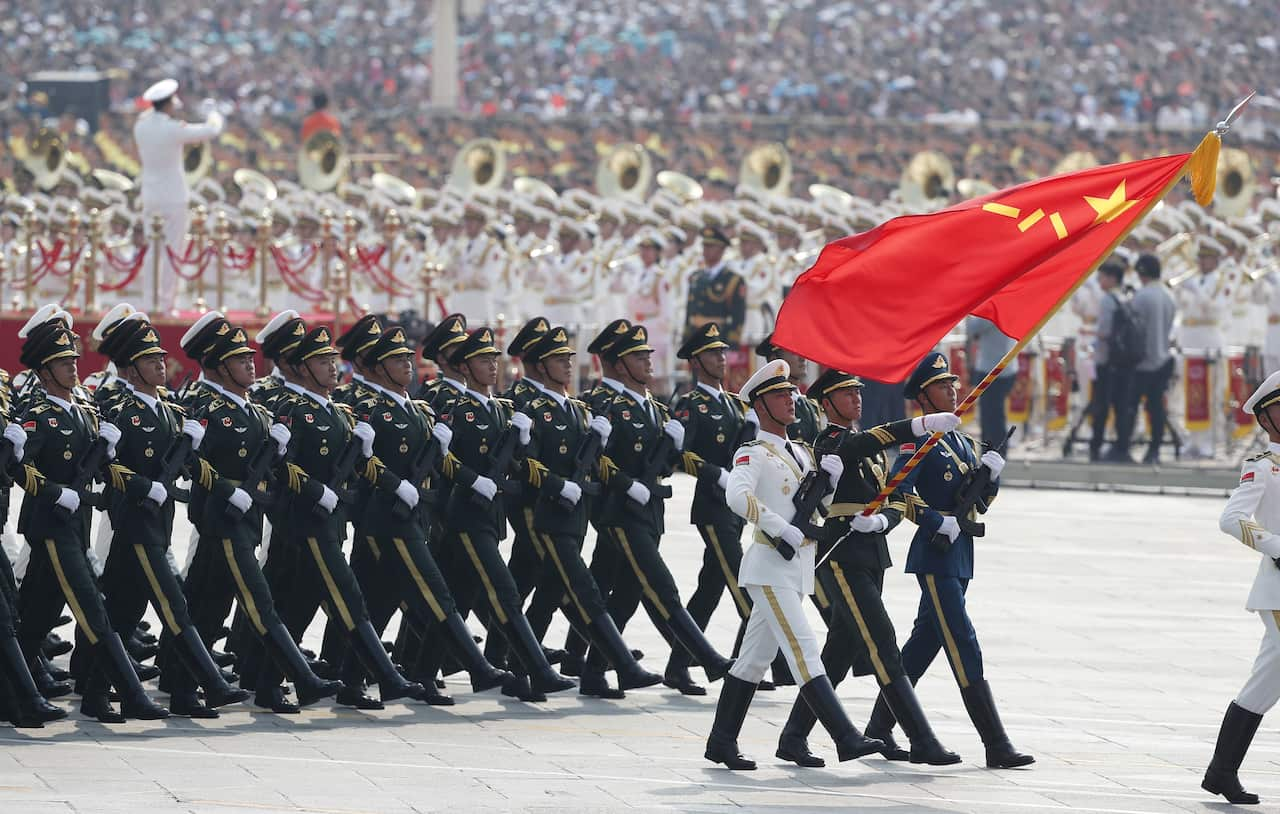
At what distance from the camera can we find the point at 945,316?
10.0 meters

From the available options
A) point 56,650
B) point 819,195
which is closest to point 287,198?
point 819,195

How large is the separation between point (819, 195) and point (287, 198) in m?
5.52

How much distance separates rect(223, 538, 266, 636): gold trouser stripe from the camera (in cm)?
1096

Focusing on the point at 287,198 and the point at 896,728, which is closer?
the point at 896,728

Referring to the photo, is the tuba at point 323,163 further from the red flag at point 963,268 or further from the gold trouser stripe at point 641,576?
the red flag at point 963,268

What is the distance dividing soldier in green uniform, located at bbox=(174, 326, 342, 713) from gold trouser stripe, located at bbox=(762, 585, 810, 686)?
7.20 feet

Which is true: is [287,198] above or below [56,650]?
above

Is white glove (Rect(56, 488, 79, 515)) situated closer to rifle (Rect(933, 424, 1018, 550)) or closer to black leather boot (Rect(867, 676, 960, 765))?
black leather boot (Rect(867, 676, 960, 765))

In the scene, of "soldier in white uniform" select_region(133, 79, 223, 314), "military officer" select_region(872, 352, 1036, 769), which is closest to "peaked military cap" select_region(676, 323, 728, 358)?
"military officer" select_region(872, 352, 1036, 769)

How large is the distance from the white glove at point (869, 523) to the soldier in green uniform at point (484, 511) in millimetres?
1952

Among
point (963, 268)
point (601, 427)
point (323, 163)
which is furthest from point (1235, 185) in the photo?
point (963, 268)

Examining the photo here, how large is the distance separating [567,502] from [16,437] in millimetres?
2496

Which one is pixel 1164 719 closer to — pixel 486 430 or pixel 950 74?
pixel 486 430

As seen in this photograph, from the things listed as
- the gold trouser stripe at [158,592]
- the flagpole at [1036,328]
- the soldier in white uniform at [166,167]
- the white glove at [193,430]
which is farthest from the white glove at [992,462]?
the soldier in white uniform at [166,167]
